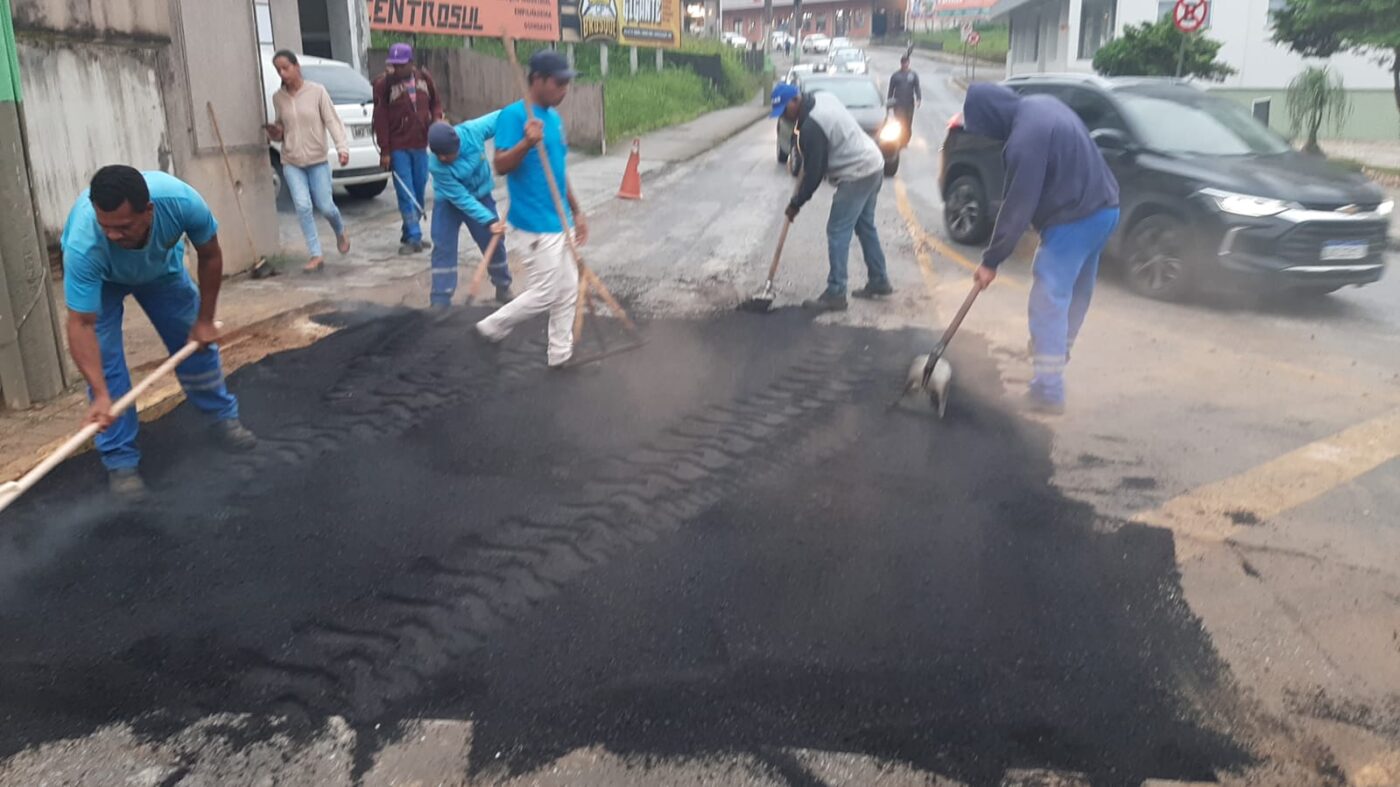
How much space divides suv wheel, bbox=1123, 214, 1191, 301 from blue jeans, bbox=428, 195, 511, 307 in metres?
4.90

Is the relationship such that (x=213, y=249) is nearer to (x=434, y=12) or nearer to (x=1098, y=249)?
(x=1098, y=249)

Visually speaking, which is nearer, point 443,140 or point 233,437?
→ point 233,437

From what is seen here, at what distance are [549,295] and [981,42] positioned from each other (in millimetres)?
55411

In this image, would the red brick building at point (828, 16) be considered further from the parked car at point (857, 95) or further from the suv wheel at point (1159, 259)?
the suv wheel at point (1159, 259)

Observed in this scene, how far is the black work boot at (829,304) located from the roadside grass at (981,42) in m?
41.4

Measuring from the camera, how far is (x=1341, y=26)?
16922 mm

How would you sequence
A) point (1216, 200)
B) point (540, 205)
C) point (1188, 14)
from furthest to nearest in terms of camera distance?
point (1188, 14) < point (1216, 200) < point (540, 205)

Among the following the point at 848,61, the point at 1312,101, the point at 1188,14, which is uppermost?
the point at 848,61

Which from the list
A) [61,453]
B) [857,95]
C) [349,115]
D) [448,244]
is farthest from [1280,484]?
[857,95]

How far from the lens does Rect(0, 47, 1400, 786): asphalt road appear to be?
2.87 meters

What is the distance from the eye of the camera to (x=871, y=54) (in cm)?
5753

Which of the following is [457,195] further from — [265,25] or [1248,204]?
[265,25]

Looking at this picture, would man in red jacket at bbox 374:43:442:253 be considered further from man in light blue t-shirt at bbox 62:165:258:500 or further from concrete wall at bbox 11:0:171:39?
man in light blue t-shirt at bbox 62:165:258:500

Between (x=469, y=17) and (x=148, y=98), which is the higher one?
(x=469, y=17)
